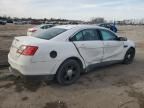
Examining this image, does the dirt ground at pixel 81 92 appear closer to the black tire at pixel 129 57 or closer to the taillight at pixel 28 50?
the taillight at pixel 28 50

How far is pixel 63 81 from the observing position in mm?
5430

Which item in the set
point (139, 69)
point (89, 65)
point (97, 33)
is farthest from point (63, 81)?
point (139, 69)

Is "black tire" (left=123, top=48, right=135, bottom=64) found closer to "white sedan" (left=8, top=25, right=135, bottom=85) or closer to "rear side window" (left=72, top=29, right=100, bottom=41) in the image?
"white sedan" (left=8, top=25, right=135, bottom=85)

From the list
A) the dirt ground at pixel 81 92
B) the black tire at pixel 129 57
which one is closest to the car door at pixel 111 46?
the black tire at pixel 129 57

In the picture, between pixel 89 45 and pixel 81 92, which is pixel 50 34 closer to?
pixel 89 45

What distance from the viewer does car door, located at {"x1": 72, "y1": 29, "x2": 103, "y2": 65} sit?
5746 mm

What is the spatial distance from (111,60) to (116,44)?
59 centimetres

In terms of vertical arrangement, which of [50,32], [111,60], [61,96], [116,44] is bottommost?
[61,96]

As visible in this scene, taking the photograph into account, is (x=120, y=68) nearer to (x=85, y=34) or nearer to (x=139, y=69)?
(x=139, y=69)

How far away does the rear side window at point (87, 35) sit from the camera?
5.79 meters

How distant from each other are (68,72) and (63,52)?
2.03ft

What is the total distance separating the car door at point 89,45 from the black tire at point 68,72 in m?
0.39

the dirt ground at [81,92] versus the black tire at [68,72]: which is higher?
the black tire at [68,72]

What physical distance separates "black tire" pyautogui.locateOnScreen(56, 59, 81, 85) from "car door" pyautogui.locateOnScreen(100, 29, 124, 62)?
1268mm
